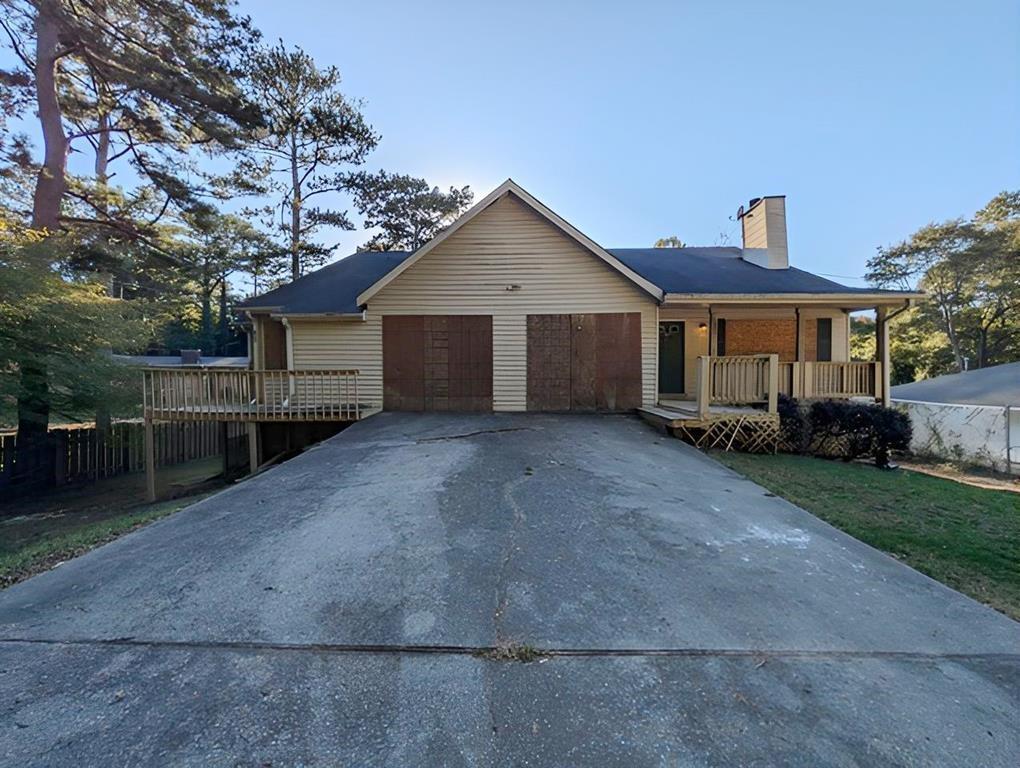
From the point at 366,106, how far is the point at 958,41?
2009 centimetres

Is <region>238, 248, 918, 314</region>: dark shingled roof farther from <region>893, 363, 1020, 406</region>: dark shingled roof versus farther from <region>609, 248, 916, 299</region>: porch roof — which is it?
<region>893, 363, 1020, 406</region>: dark shingled roof

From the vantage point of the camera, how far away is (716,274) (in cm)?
1193

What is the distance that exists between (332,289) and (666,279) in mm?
8634

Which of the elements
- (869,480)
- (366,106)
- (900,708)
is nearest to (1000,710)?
(900,708)

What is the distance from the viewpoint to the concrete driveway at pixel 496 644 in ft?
6.50

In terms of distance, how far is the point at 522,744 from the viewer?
1.94 m

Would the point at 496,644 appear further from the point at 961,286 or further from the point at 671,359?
the point at 961,286

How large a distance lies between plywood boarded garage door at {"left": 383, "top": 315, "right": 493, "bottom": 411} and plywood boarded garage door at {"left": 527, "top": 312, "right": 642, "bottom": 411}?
1128 mm

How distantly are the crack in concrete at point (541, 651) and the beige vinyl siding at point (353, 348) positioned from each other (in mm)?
8230

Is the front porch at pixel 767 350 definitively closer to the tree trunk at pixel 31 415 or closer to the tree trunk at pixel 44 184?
the tree trunk at pixel 31 415

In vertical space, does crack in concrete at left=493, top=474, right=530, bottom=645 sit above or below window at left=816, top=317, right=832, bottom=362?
below

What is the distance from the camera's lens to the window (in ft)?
39.1

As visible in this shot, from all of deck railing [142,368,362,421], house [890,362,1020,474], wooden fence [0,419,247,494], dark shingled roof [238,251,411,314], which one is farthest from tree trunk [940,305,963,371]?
wooden fence [0,419,247,494]

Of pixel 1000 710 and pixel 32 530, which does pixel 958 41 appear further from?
pixel 32 530
